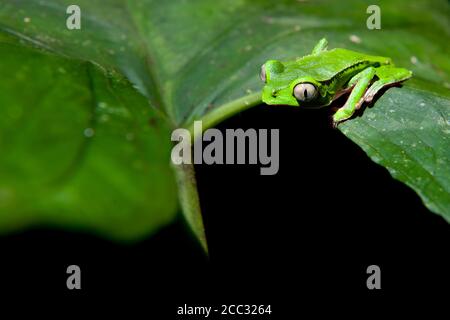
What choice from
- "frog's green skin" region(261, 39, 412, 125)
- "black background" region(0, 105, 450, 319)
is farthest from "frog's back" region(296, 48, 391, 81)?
"black background" region(0, 105, 450, 319)

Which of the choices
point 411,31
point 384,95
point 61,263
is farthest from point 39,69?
point 411,31

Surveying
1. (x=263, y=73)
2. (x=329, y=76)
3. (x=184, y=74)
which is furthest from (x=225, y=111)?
(x=329, y=76)

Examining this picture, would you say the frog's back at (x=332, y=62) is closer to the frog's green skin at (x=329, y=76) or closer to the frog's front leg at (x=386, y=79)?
the frog's green skin at (x=329, y=76)

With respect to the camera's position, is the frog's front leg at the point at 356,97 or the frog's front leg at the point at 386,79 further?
the frog's front leg at the point at 386,79

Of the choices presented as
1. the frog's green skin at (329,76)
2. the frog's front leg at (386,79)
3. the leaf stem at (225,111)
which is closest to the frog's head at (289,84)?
the frog's green skin at (329,76)

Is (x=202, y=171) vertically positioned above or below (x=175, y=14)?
below
